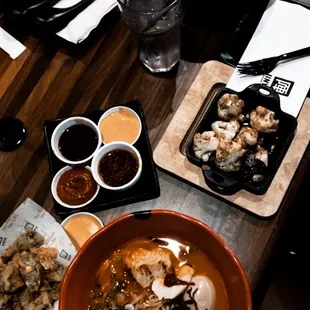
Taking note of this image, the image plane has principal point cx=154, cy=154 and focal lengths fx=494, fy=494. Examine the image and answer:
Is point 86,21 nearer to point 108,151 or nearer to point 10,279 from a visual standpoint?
point 108,151

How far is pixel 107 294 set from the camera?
1579mm

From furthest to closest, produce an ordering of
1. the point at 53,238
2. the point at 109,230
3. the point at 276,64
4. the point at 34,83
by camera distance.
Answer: the point at 34,83, the point at 276,64, the point at 53,238, the point at 109,230

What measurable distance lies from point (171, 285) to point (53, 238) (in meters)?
0.45

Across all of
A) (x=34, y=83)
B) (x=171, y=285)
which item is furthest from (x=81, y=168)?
(x=171, y=285)

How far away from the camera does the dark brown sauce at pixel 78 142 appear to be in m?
1.84

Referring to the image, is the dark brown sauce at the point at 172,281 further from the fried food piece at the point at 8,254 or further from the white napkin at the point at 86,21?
the white napkin at the point at 86,21

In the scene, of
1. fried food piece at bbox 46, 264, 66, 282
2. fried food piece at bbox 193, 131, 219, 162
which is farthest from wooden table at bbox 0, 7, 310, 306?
fried food piece at bbox 46, 264, 66, 282

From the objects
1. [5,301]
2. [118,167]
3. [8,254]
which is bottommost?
[5,301]

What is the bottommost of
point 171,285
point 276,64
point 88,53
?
point 171,285

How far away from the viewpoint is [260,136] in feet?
5.60

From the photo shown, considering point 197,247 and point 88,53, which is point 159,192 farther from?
point 88,53

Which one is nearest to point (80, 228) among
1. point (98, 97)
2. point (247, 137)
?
point (98, 97)

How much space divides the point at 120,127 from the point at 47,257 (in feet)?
1.82

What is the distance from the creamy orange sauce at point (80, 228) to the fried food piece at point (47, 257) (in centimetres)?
11
